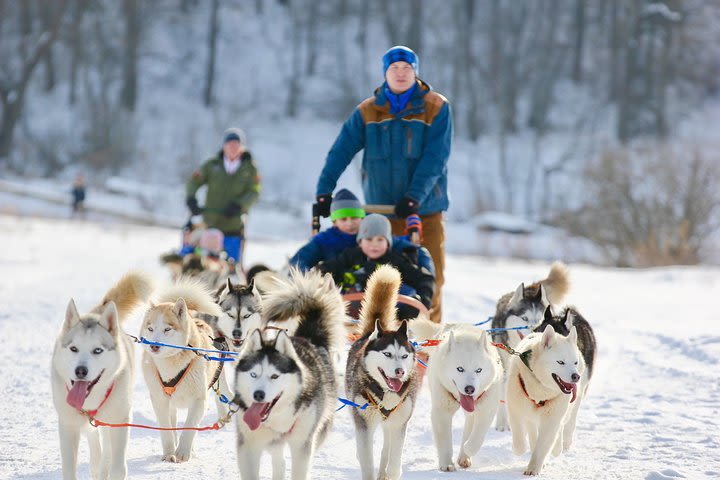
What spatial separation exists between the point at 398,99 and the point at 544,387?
2379mm

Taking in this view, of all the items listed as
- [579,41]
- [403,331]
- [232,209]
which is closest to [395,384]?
[403,331]

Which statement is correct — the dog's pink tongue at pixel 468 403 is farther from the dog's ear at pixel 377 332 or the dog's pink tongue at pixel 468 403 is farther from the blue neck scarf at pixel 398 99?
the blue neck scarf at pixel 398 99

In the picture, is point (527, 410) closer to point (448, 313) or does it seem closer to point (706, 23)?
point (448, 313)

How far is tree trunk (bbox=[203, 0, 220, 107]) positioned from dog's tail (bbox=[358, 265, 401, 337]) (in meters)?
30.1

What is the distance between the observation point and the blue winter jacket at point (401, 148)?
583 centimetres

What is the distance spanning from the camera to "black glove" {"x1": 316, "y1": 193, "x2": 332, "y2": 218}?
19.2 feet

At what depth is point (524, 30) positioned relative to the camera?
36.4m

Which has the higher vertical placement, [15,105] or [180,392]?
[15,105]

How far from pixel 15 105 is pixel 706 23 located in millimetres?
25995

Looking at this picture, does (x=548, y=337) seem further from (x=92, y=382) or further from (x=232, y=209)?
(x=232, y=209)

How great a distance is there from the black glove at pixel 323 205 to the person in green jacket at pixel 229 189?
3.07m

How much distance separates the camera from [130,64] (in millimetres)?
32219

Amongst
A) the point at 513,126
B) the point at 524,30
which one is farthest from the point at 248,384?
the point at 524,30

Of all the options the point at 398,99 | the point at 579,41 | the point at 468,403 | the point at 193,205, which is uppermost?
the point at 579,41
